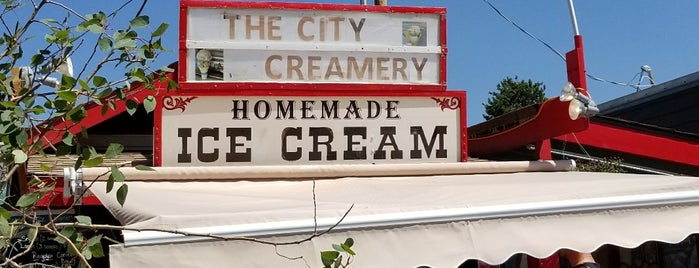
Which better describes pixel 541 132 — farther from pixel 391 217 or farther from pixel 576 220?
pixel 391 217

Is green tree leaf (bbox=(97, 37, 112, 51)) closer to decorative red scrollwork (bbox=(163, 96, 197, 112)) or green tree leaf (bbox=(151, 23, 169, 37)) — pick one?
green tree leaf (bbox=(151, 23, 169, 37))

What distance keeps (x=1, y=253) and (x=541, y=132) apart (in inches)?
194

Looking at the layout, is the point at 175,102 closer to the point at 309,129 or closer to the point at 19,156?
the point at 309,129

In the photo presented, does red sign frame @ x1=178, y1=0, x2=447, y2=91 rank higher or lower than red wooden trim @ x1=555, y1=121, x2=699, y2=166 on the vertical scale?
higher

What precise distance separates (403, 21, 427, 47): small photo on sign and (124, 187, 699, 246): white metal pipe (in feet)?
7.90

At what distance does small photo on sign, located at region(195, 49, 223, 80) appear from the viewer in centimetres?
605

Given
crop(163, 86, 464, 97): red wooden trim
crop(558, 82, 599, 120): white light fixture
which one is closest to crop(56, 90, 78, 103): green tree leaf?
crop(163, 86, 464, 97): red wooden trim

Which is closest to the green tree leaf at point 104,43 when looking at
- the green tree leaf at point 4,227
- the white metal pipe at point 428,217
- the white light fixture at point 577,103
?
the green tree leaf at point 4,227

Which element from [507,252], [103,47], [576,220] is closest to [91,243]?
[103,47]

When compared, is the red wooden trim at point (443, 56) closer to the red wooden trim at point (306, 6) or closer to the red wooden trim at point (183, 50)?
the red wooden trim at point (306, 6)

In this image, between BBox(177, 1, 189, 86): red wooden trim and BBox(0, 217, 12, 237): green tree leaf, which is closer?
BBox(0, 217, 12, 237): green tree leaf

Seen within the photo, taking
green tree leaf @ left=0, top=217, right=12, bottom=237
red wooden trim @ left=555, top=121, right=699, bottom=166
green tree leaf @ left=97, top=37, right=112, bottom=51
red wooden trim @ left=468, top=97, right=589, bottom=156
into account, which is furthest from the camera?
red wooden trim @ left=555, top=121, right=699, bottom=166

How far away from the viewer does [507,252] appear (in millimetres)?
4062

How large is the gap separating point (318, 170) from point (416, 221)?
192 centimetres
